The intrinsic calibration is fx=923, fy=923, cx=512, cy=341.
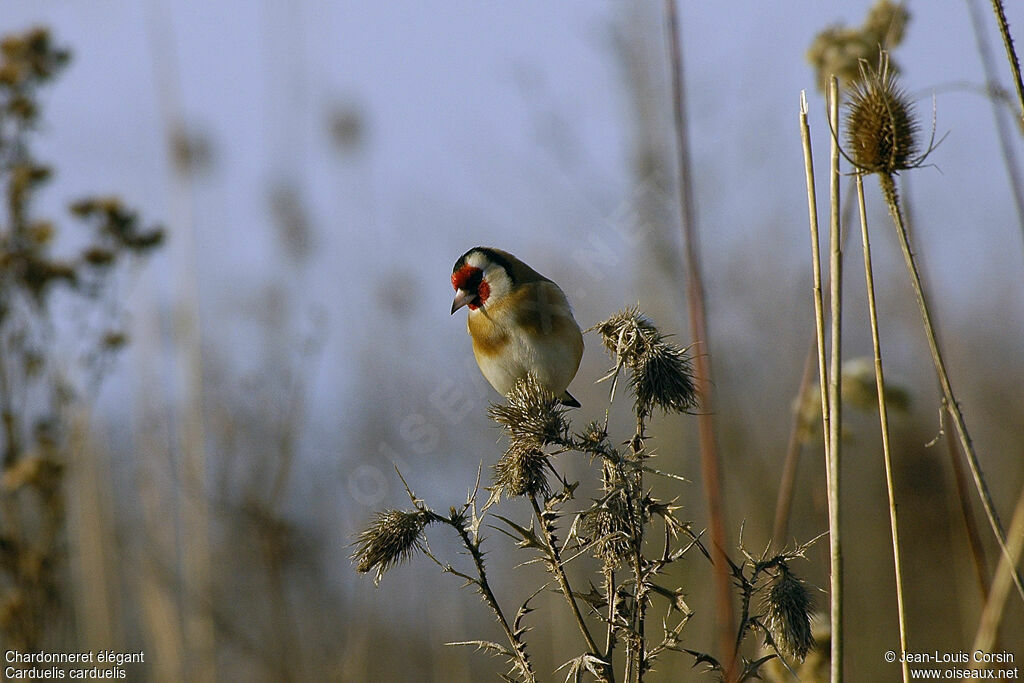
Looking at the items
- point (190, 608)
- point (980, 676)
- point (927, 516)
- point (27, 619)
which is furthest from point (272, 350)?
point (927, 516)

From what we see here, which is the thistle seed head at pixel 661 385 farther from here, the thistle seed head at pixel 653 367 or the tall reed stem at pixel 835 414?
the tall reed stem at pixel 835 414

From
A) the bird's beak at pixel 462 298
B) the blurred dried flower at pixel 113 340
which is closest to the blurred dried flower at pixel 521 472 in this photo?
the bird's beak at pixel 462 298

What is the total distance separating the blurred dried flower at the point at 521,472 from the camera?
1550 mm

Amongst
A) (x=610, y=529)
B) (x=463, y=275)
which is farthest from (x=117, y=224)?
(x=610, y=529)

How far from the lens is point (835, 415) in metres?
1.31

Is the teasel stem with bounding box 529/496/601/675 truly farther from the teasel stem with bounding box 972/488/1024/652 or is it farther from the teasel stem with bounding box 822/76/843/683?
the teasel stem with bounding box 972/488/1024/652

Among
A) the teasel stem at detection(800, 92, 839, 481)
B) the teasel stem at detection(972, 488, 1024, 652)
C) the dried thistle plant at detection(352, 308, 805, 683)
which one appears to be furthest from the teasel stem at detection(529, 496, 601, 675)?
the teasel stem at detection(972, 488, 1024, 652)

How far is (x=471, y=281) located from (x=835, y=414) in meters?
1.12

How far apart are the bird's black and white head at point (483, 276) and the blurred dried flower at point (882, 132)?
0.94 meters

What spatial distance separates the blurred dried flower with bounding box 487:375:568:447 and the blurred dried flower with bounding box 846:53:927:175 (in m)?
0.65

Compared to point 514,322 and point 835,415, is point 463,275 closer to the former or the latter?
point 514,322

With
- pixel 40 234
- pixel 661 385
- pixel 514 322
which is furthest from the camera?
pixel 40 234

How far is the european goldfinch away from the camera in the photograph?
2195 millimetres

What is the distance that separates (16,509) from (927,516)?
236 inches
